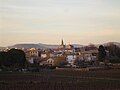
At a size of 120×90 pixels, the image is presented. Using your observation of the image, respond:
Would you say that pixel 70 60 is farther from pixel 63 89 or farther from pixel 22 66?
pixel 63 89

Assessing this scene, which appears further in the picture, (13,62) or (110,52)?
(110,52)

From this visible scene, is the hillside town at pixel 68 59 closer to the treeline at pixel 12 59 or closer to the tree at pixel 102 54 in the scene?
the tree at pixel 102 54

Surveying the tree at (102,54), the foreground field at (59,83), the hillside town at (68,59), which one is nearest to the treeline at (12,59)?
the hillside town at (68,59)

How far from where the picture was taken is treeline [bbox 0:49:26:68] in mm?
50450

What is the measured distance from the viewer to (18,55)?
2078 inches

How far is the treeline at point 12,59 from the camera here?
166ft

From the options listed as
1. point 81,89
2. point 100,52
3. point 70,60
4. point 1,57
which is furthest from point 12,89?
point 70,60

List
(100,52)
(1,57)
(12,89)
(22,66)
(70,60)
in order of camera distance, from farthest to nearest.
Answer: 1. (70,60)
2. (100,52)
3. (22,66)
4. (1,57)
5. (12,89)

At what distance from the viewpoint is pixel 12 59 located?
51625 millimetres

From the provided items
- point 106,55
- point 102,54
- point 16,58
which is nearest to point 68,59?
point 106,55

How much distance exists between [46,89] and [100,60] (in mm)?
54017

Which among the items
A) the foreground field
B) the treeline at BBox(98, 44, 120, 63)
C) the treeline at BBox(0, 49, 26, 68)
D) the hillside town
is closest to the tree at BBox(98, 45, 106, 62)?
the treeline at BBox(98, 44, 120, 63)

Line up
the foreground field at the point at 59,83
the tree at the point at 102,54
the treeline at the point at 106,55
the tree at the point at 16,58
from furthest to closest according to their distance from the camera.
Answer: the tree at the point at 102,54 < the treeline at the point at 106,55 < the tree at the point at 16,58 < the foreground field at the point at 59,83

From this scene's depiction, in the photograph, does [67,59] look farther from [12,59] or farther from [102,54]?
[12,59]
